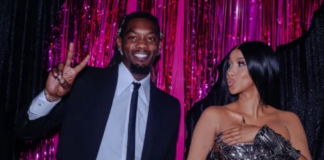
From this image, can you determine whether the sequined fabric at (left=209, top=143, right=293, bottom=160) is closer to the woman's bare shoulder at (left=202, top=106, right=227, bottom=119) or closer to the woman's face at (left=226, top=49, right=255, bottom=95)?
the woman's bare shoulder at (left=202, top=106, right=227, bottom=119)

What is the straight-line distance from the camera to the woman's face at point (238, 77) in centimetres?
254

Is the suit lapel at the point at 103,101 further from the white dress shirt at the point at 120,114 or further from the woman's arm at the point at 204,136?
the woman's arm at the point at 204,136

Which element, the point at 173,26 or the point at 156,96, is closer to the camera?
the point at 156,96

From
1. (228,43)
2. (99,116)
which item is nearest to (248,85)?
(228,43)

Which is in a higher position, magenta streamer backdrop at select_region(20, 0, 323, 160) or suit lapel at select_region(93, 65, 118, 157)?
magenta streamer backdrop at select_region(20, 0, 323, 160)

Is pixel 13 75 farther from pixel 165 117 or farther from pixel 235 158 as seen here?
pixel 235 158

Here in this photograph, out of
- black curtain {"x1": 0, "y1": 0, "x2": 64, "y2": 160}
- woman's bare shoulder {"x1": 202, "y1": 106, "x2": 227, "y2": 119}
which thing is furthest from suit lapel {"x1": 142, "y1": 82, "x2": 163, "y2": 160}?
black curtain {"x1": 0, "y1": 0, "x2": 64, "y2": 160}

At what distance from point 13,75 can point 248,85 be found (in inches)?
57.0

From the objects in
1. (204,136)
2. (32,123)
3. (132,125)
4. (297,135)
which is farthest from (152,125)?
(297,135)

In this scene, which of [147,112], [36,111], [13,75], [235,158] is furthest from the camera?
[13,75]

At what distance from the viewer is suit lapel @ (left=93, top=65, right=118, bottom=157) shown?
93.0 inches

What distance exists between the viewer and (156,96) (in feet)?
8.71

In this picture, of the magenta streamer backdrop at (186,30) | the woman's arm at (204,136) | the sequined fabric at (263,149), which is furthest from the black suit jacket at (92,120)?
the magenta streamer backdrop at (186,30)

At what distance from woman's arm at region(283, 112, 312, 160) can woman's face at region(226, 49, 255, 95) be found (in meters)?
0.29
